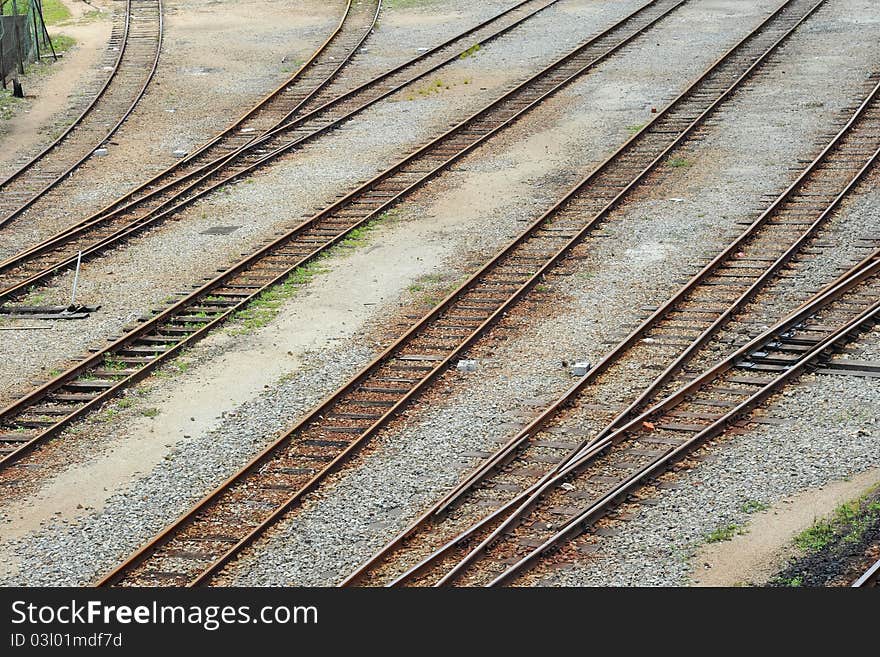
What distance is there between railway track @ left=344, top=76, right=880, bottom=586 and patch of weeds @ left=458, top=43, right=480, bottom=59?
1226 cm

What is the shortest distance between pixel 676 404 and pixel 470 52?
2182cm

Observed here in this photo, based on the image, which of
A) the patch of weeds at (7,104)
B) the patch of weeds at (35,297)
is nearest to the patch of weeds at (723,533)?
the patch of weeds at (35,297)

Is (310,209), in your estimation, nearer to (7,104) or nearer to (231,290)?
(231,290)

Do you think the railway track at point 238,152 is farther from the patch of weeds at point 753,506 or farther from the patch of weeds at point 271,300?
the patch of weeds at point 753,506

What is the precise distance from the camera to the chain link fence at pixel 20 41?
35.3 metres

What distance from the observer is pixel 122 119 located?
31.5 m

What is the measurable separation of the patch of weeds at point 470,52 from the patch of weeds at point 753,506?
24040 millimetres

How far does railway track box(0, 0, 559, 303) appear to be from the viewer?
22953 mm

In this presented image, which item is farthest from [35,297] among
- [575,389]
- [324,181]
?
[575,389]

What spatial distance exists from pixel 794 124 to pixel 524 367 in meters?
13.5

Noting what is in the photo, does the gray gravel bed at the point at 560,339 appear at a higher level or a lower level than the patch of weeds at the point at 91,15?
lower

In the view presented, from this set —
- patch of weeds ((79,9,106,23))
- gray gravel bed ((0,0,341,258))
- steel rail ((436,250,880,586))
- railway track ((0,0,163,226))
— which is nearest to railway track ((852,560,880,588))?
steel rail ((436,250,880,586))

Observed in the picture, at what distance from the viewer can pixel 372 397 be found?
1697 centimetres

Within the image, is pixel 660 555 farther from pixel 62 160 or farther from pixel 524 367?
pixel 62 160
